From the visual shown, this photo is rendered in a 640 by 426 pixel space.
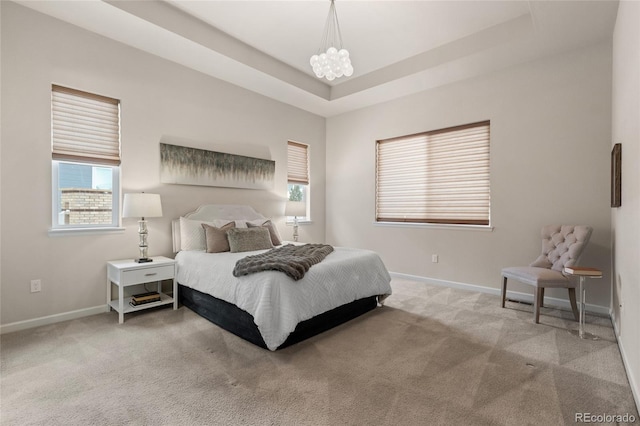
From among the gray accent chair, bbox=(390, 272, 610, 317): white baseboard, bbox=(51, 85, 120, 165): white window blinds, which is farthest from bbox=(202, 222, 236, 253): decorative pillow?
the gray accent chair

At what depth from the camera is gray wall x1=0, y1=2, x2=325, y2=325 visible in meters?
2.79

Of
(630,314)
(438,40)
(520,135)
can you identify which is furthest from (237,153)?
(630,314)

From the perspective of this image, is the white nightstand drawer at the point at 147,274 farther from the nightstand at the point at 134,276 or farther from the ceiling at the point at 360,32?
the ceiling at the point at 360,32

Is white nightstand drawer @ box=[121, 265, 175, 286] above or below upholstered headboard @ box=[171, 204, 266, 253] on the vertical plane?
below

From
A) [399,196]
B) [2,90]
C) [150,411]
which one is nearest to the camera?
[150,411]

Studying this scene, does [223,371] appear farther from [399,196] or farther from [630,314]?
[399,196]

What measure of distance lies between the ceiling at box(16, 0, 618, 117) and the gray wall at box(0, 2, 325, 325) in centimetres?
22

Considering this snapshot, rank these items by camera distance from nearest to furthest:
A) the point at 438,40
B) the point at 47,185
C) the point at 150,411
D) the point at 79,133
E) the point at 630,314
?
the point at 150,411 < the point at 630,314 < the point at 47,185 < the point at 79,133 < the point at 438,40

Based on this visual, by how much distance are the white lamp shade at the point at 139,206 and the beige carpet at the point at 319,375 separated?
1083 mm

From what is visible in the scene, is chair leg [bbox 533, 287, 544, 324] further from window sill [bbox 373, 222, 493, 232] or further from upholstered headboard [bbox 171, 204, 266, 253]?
upholstered headboard [bbox 171, 204, 266, 253]

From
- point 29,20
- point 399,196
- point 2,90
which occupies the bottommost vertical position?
point 399,196

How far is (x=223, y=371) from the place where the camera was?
2.14 metres

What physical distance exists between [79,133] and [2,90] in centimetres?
62

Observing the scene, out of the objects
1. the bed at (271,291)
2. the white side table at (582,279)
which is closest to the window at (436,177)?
the white side table at (582,279)
